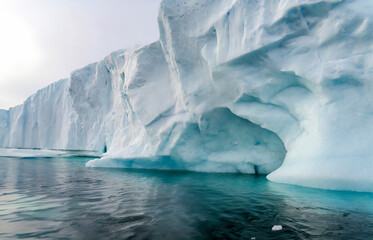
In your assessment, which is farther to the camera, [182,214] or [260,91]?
[260,91]

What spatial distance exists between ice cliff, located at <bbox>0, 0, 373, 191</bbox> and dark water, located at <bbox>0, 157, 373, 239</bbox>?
110cm

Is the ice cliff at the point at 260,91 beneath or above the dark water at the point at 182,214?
above

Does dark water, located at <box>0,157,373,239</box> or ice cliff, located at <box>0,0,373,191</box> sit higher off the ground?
ice cliff, located at <box>0,0,373,191</box>

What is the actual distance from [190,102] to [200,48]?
1.77 m

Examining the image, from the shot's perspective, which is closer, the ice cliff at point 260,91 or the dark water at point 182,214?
the dark water at point 182,214

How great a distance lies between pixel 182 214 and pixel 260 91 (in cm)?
461

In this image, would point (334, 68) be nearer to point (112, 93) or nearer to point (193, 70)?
point (193, 70)

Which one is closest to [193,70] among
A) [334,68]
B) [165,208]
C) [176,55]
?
[176,55]

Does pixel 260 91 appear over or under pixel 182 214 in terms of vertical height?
over

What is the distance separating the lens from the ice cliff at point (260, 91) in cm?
548

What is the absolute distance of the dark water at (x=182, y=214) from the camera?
102 inches

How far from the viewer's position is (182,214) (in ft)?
11.1

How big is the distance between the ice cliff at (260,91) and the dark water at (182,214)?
1099 mm

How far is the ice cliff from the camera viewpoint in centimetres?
548
